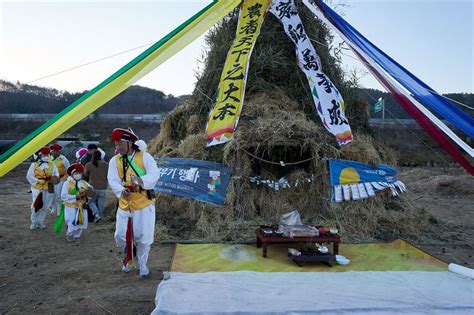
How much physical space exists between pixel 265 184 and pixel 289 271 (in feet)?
8.40

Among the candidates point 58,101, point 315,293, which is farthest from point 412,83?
point 58,101

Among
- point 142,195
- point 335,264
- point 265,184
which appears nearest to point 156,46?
point 142,195

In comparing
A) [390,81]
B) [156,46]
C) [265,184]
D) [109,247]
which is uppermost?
[156,46]

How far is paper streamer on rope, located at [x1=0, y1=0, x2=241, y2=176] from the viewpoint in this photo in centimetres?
382

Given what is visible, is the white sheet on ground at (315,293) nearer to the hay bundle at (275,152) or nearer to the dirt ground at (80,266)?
the dirt ground at (80,266)

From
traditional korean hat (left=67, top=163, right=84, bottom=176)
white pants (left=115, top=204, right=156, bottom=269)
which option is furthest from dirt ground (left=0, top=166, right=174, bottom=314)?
traditional korean hat (left=67, top=163, right=84, bottom=176)

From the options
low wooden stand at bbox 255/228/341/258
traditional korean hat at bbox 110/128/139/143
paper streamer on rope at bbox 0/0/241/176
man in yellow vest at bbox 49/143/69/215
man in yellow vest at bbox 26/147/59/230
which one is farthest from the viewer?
man in yellow vest at bbox 49/143/69/215

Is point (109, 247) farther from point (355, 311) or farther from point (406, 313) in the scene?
point (406, 313)

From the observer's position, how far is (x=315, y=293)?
159 inches

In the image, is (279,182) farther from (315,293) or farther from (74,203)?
(74,203)

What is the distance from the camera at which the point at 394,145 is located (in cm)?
2842

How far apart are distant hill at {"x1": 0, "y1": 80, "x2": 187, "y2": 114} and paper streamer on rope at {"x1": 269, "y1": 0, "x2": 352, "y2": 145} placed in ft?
106

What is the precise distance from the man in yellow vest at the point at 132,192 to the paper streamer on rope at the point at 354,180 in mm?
3680

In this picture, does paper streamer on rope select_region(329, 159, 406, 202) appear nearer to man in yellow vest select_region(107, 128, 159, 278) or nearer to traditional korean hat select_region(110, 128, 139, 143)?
man in yellow vest select_region(107, 128, 159, 278)
